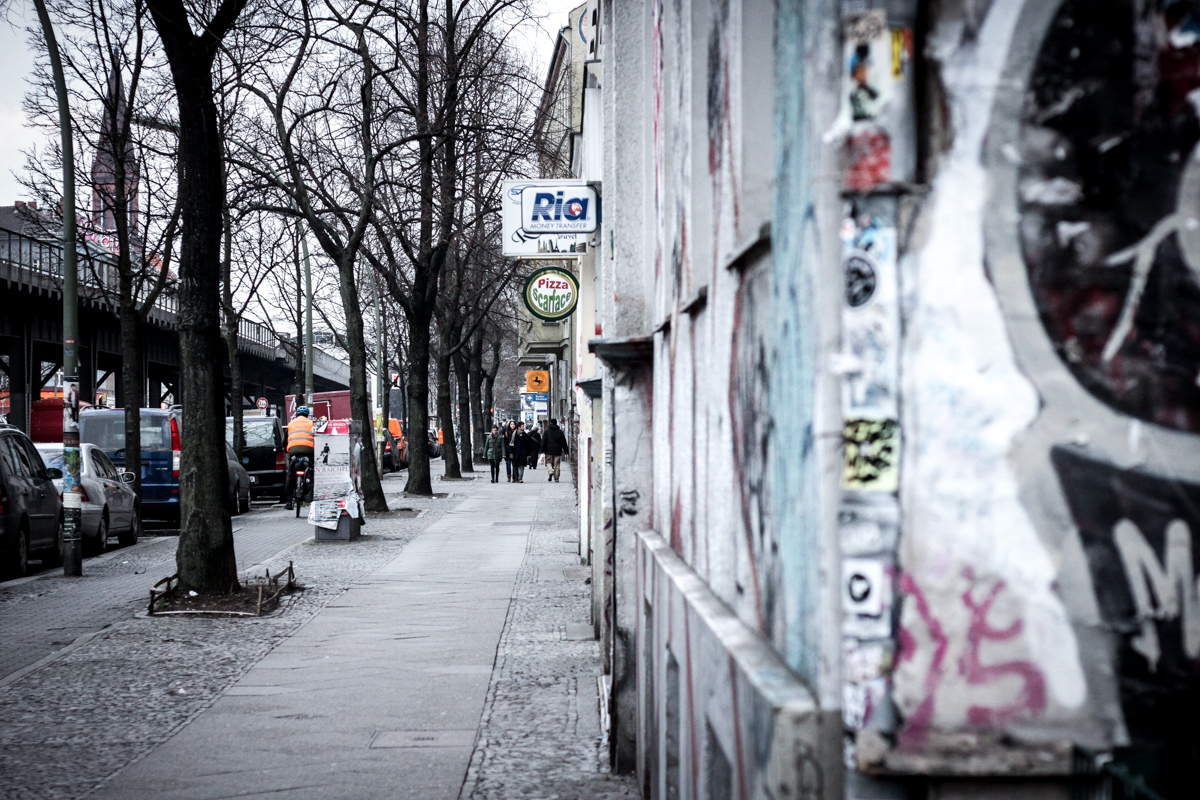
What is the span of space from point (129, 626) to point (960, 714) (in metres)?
9.95

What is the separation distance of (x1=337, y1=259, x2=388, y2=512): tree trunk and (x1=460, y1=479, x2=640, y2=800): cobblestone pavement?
11.2 meters

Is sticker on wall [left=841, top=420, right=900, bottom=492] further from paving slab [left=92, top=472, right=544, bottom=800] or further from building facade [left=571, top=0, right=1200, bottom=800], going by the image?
paving slab [left=92, top=472, right=544, bottom=800]

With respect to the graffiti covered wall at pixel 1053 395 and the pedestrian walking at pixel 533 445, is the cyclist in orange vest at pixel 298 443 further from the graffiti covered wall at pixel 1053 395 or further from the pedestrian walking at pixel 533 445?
the graffiti covered wall at pixel 1053 395

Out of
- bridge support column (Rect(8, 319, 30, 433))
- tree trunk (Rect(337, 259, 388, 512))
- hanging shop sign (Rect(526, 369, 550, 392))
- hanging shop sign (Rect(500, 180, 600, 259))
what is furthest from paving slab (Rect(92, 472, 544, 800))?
hanging shop sign (Rect(526, 369, 550, 392))

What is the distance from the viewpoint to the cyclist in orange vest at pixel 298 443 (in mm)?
28098

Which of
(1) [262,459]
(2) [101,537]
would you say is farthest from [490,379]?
(2) [101,537]

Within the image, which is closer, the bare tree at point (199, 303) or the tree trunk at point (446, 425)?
the bare tree at point (199, 303)

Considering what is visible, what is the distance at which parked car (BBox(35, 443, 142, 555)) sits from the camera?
1808 centimetres

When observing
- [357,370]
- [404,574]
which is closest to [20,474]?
[404,574]

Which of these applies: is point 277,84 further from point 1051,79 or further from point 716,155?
point 1051,79

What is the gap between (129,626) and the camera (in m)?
11.0

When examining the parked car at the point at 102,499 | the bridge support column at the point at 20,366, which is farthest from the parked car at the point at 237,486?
A: the bridge support column at the point at 20,366

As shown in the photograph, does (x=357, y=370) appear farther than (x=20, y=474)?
Yes

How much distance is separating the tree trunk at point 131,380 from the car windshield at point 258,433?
10.2 metres
